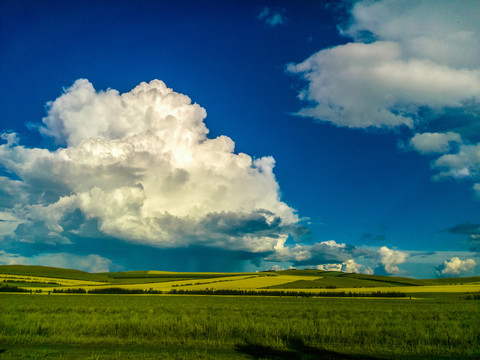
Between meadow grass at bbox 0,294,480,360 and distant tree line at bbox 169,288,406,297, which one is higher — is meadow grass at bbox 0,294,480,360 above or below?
above

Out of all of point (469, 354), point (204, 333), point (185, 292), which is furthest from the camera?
point (185, 292)

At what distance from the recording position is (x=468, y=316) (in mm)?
38812

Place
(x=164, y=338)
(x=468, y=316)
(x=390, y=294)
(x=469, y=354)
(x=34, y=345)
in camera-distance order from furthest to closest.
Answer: (x=390, y=294) < (x=468, y=316) < (x=164, y=338) < (x=34, y=345) < (x=469, y=354)

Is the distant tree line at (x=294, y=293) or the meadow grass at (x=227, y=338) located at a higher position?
the meadow grass at (x=227, y=338)

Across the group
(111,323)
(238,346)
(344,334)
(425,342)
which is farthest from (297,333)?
(111,323)

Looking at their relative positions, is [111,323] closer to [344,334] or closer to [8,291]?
[344,334]

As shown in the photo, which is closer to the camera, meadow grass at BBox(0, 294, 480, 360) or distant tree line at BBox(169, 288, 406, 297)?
meadow grass at BBox(0, 294, 480, 360)

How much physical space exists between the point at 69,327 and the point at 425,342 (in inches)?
1068

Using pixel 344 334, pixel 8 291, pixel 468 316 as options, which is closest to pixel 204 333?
pixel 344 334

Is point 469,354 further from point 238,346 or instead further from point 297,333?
point 238,346

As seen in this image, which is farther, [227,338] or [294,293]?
[294,293]

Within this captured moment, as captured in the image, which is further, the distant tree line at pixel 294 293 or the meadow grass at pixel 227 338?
the distant tree line at pixel 294 293

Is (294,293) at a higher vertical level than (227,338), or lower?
lower

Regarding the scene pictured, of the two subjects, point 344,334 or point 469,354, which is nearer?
point 469,354
